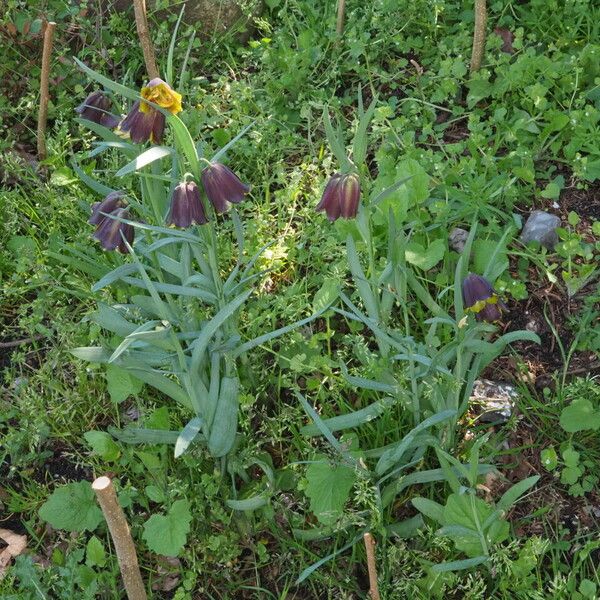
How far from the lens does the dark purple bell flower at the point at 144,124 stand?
1823mm

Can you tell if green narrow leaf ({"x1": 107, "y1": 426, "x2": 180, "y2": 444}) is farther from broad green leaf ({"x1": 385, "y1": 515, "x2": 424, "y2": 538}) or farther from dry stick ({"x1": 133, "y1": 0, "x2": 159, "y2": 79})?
dry stick ({"x1": 133, "y1": 0, "x2": 159, "y2": 79})

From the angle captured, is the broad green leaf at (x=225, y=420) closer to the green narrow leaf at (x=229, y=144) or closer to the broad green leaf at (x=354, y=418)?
the broad green leaf at (x=354, y=418)

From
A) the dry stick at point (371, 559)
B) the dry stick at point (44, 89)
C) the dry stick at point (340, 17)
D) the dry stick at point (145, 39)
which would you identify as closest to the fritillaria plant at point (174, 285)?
the dry stick at point (145, 39)

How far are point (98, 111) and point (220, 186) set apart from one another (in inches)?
18.3

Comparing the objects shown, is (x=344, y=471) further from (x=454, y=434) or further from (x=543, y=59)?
(x=543, y=59)

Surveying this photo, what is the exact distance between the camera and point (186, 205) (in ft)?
5.96

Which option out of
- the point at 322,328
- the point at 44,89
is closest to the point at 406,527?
the point at 322,328

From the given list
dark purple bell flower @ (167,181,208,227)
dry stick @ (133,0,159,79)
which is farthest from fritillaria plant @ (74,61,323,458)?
dry stick @ (133,0,159,79)

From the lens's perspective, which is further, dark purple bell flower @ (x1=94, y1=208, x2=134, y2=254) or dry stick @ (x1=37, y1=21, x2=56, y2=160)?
dry stick @ (x1=37, y1=21, x2=56, y2=160)

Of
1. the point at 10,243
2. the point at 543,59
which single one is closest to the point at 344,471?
the point at 10,243

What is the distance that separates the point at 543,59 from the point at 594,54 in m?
0.16

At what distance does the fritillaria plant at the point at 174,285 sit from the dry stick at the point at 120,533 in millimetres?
249

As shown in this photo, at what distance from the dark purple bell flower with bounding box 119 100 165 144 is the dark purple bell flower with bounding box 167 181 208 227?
13 cm

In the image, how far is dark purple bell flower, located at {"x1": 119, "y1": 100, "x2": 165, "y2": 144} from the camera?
1.82 metres
